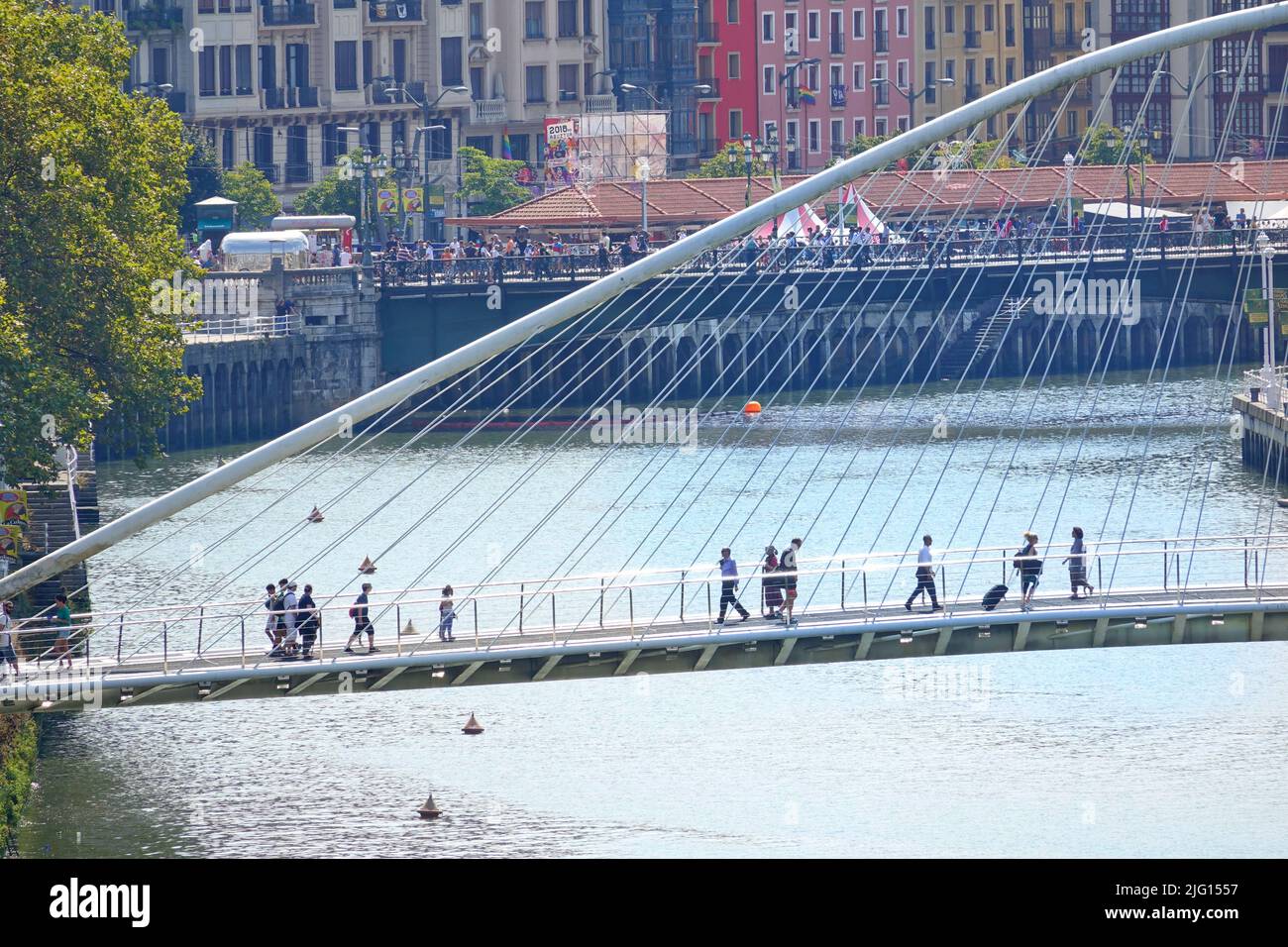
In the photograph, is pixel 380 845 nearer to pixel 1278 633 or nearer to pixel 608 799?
pixel 608 799

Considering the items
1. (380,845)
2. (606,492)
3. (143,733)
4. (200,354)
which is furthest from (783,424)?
(380,845)

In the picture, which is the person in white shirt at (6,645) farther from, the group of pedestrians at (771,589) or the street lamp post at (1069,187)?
the street lamp post at (1069,187)

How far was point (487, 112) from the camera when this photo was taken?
126875 millimetres

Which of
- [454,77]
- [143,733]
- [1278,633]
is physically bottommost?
[143,733]

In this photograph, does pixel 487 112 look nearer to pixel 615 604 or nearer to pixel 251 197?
pixel 251 197

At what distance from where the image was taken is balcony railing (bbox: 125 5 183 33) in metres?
121

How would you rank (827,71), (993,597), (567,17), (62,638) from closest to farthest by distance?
(62,638), (993,597), (567,17), (827,71)

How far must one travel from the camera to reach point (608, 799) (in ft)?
139

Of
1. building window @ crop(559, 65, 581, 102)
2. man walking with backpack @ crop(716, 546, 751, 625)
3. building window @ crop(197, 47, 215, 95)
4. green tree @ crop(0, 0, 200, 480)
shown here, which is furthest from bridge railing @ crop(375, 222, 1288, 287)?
man walking with backpack @ crop(716, 546, 751, 625)

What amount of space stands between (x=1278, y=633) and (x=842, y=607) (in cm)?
594

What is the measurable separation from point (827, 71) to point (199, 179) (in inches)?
1590

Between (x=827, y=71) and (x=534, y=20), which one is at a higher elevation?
(x=534, y=20)

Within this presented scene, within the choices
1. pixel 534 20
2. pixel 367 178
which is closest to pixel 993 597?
pixel 367 178

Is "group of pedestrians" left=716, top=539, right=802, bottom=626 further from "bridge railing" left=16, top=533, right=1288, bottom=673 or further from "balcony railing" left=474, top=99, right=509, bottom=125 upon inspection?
"balcony railing" left=474, top=99, right=509, bottom=125
